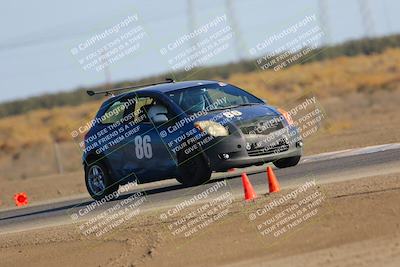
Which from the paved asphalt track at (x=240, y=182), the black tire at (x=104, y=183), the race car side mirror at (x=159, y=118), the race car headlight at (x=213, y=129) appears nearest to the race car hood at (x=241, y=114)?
the race car headlight at (x=213, y=129)

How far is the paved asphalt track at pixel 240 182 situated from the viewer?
14.5 metres

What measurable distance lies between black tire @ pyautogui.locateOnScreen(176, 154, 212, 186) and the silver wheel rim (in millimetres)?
1696

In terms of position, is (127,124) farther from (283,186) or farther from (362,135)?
(362,135)

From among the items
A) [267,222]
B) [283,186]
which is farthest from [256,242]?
[283,186]

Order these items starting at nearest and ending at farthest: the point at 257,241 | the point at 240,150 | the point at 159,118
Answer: the point at 257,241 < the point at 240,150 < the point at 159,118

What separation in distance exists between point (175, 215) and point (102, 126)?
4.18 metres

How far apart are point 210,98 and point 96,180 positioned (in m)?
2.41

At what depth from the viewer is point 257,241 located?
1061 cm

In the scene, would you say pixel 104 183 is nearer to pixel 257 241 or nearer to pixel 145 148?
pixel 145 148

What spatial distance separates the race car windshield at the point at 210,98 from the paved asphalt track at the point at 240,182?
1172 mm

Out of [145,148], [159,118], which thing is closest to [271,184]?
[159,118]
